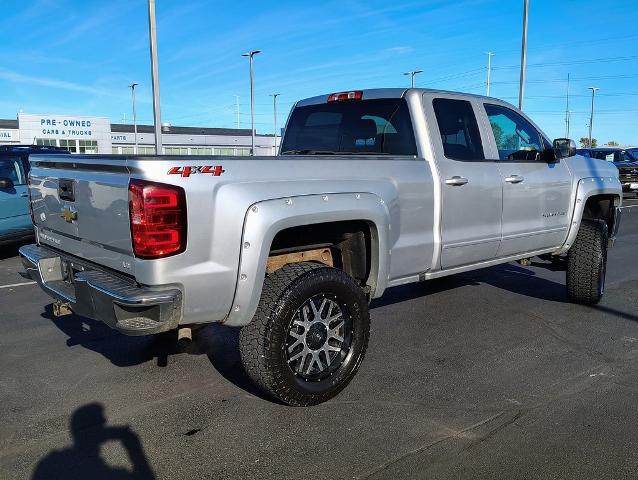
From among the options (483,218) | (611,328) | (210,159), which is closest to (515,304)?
(611,328)

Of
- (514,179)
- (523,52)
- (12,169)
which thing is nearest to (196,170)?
(514,179)

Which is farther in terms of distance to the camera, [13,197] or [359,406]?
[13,197]

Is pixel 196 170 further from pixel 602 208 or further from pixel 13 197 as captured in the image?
pixel 13 197

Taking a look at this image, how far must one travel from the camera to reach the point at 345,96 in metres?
5.17

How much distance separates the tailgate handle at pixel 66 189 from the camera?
3.65 meters

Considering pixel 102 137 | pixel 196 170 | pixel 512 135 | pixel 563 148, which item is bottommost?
pixel 196 170

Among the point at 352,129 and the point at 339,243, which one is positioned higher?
the point at 352,129

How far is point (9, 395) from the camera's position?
3869mm

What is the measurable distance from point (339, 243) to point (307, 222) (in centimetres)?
73

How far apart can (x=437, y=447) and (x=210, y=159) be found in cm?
201

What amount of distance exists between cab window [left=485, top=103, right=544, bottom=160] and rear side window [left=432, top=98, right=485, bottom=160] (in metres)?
0.29

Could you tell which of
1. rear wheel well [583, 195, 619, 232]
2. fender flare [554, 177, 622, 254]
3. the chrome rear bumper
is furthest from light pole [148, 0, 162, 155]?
the chrome rear bumper

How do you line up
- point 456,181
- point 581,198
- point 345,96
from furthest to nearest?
point 581,198, point 345,96, point 456,181

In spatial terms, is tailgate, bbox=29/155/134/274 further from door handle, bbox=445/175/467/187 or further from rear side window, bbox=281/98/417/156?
door handle, bbox=445/175/467/187
